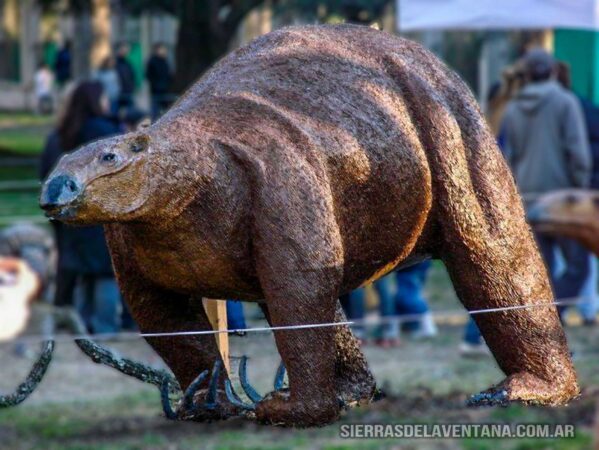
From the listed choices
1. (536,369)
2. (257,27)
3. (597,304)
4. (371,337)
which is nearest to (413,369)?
(371,337)

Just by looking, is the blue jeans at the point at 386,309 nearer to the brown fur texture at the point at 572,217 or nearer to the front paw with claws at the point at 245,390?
the brown fur texture at the point at 572,217

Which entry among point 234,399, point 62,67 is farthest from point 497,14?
point 62,67

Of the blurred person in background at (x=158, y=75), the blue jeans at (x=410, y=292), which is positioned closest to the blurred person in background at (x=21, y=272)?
the blue jeans at (x=410, y=292)

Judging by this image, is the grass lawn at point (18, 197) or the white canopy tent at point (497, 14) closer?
the white canopy tent at point (497, 14)

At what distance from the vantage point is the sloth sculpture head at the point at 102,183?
3746 millimetres

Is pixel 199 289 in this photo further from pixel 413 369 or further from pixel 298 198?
pixel 413 369

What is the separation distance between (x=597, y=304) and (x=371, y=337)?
175 centimetres

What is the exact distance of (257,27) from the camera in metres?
29.2

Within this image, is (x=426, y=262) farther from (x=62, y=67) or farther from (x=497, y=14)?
(x=62, y=67)

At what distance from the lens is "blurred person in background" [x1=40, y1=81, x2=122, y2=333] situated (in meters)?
9.66

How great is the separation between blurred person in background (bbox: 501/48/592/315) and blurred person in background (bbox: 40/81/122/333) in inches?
103

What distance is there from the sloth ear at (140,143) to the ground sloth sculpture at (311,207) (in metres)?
0.02

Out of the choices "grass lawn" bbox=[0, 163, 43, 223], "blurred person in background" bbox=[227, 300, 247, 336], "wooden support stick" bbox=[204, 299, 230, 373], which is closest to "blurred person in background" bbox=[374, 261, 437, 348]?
"grass lawn" bbox=[0, 163, 43, 223]

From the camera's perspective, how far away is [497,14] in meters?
10.2
